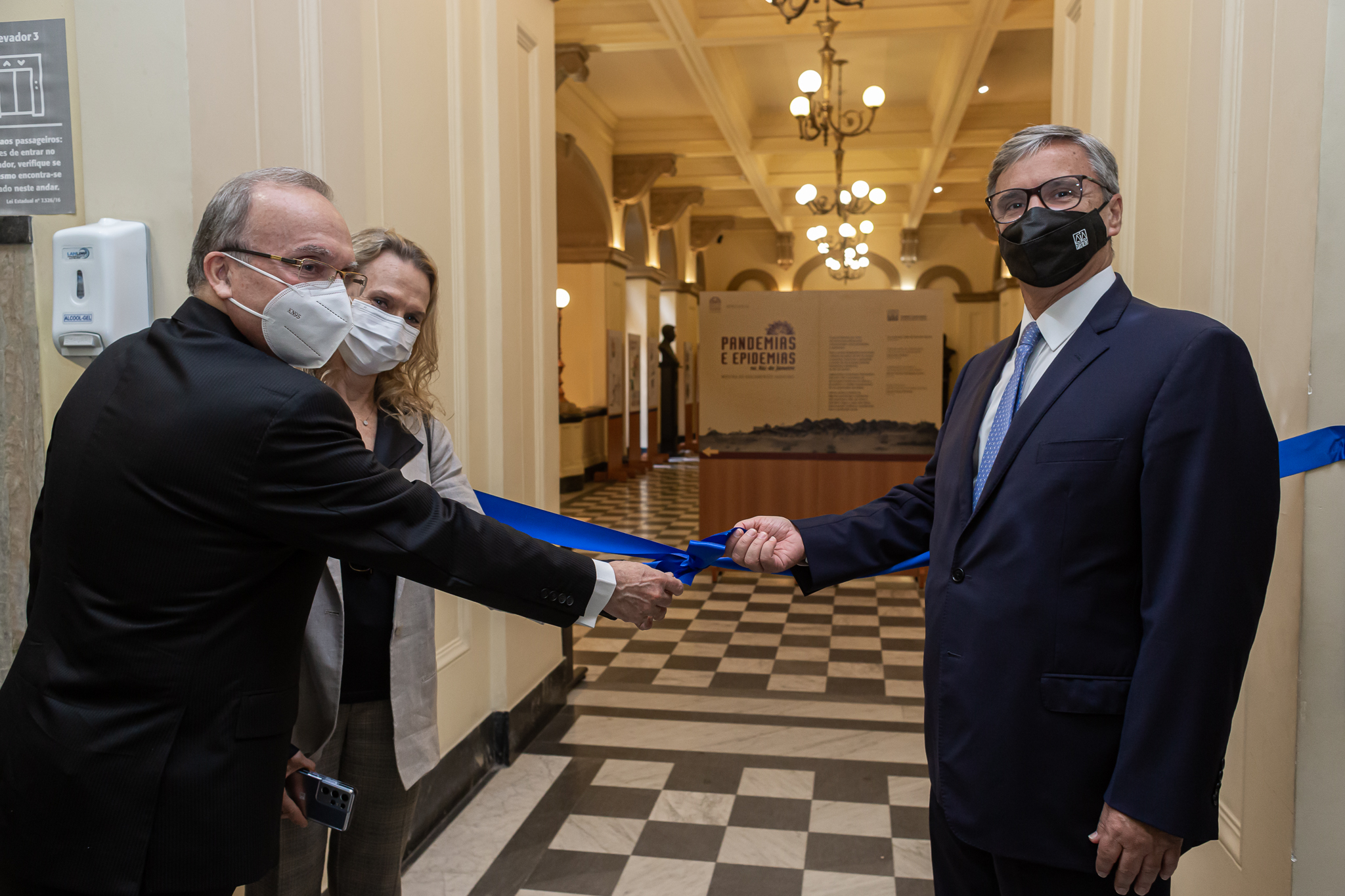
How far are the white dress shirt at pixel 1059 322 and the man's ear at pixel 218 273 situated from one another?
1.35 meters

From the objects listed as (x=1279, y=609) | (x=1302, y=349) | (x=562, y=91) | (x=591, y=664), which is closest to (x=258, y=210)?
(x=1302, y=349)

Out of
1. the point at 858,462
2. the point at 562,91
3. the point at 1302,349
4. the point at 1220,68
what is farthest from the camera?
the point at 562,91

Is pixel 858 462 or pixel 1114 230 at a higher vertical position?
pixel 1114 230

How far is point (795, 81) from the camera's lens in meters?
→ 11.9

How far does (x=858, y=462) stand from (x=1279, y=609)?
5660 mm

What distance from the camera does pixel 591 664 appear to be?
5.53 metres

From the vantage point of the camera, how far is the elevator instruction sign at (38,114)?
7.00 ft

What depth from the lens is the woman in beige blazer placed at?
1925 mm

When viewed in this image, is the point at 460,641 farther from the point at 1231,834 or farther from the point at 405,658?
the point at 1231,834

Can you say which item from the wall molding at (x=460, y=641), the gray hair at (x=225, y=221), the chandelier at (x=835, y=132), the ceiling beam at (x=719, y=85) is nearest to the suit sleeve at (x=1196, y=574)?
the gray hair at (x=225, y=221)

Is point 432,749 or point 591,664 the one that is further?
point 591,664

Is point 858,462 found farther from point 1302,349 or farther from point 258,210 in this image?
point 258,210

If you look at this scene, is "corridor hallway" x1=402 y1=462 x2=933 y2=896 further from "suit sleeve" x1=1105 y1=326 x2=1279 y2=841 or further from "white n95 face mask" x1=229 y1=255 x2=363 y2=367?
"white n95 face mask" x1=229 y1=255 x2=363 y2=367

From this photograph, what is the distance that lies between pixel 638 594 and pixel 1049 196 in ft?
3.56
